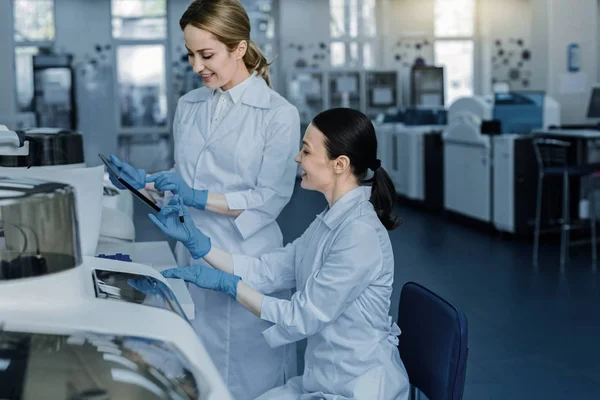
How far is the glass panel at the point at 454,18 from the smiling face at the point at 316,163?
38.7 ft

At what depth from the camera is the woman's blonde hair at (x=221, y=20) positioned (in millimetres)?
1933

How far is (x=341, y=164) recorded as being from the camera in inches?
69.1

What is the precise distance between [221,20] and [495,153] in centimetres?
491

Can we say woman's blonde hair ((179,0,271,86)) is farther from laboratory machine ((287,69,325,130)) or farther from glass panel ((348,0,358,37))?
glass panel ((348,0,358,37))

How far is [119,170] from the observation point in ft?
6.26

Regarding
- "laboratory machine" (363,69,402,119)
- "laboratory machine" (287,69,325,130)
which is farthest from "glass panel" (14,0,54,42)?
"laboratory machine" (363,69,402,119)

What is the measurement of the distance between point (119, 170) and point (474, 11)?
12.1 meters

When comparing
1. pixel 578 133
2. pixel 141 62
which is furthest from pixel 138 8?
pixel 578 133

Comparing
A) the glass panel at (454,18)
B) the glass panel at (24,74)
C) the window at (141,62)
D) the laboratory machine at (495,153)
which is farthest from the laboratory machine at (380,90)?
the glass panel at (24,74)

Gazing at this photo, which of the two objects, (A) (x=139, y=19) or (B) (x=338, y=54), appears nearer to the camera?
(B) (x=338, y=54)

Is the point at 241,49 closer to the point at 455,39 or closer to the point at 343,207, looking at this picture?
the point at 343,207

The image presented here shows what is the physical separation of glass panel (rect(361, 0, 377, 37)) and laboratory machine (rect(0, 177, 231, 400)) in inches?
491

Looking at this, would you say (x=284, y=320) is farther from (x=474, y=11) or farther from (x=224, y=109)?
(x=474, y=11)

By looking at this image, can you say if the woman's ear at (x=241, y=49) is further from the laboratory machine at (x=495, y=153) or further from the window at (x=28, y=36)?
the window at (x=28, y=36)
